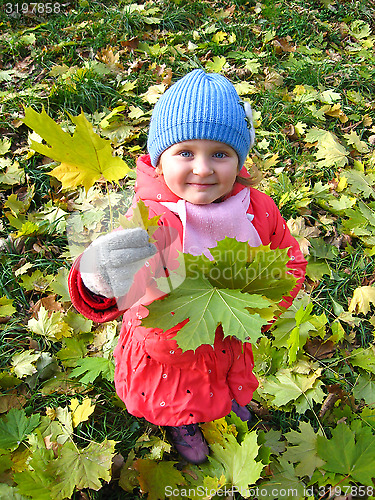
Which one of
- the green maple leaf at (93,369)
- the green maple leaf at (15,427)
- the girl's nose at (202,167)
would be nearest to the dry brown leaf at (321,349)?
the green maple leaf at (93,369)

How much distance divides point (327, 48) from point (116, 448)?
4.91 m

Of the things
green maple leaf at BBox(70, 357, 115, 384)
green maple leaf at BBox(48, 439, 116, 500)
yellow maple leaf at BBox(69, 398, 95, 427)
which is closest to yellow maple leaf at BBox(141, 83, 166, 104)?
green maple leaf at BBox(70, 357, 115, 384)

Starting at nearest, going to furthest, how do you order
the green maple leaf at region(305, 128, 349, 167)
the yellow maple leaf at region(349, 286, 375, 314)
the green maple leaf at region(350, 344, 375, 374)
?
the green maple leaf at region(350, 344, 375, 374), the yellow maple leaf at region(349, 286, 375, 314), the green maple leaf at region(305, 128, 349, 167)

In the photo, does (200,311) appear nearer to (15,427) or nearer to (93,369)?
(93,369)

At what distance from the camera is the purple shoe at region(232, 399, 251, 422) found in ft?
6.59

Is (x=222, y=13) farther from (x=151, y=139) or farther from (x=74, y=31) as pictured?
(x=151, y=139)

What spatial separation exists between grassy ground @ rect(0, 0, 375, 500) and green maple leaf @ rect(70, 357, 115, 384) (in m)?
0.04

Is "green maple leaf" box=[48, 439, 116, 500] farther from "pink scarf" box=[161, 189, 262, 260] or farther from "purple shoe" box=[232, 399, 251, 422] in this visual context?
"pink scarf" box=[161, 189, 262, 260]

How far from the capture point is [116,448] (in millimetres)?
1915

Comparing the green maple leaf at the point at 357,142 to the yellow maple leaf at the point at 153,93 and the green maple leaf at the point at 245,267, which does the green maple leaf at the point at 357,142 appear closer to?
the yellow maple leaf at the point at 153,93

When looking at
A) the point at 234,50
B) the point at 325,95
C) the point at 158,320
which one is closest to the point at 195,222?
the point at 158,320

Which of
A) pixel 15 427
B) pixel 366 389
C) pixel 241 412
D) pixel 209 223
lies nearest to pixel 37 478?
Answer: pixel 15 427

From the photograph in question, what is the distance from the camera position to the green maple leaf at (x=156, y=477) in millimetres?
1731

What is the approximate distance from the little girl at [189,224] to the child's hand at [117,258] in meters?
0.16
